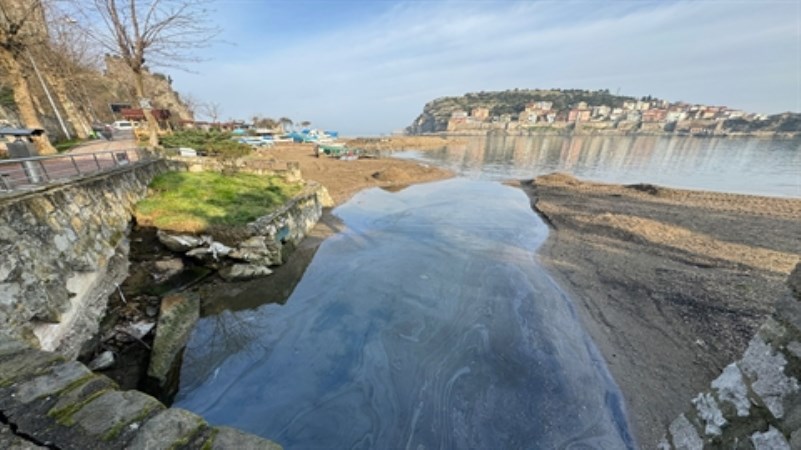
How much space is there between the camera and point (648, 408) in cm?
560

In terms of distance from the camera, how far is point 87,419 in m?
2.28

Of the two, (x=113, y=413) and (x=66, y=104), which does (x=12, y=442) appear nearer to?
(x=113, y=413)

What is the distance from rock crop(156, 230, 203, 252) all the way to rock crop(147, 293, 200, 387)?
85.2 inches

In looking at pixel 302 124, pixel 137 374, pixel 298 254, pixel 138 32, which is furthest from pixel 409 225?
pixel 302 124

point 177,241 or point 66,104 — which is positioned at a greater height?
point 66,104

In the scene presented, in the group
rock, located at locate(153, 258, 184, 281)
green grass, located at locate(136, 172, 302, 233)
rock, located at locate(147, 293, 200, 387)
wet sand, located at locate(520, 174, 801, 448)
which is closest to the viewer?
rock, located at locate(147, 293, 200, 387)

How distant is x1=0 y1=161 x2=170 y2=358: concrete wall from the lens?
16.0 ft

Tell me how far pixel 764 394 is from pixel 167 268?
11.5 meters

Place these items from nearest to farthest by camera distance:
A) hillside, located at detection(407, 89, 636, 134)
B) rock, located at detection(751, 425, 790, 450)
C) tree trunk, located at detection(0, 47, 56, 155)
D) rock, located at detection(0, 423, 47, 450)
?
rock, located at detection(751, 425, 790, 450) < rock, located at detection(0, 423, 47, 450) < tree trunk, located at detection(0, 47, 56, 155) < hillside, located at detection(407, 89, 636, 134)

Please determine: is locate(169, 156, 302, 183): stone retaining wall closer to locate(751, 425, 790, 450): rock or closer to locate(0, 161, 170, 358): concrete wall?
locate(0, 161, 170, 358): concrete wall

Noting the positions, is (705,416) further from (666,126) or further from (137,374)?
(666,126)

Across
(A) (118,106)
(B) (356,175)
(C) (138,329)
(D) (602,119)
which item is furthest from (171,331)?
(D) (602,119)

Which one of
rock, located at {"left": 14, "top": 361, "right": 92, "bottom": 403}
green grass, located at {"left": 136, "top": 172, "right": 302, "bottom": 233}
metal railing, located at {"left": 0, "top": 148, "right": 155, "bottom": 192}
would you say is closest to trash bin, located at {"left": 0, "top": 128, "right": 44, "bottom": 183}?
metal railing, located at {"left": 0, "top": 148, "right": 155, "bottom": 192}

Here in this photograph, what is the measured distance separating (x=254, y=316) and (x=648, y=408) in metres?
9.21
